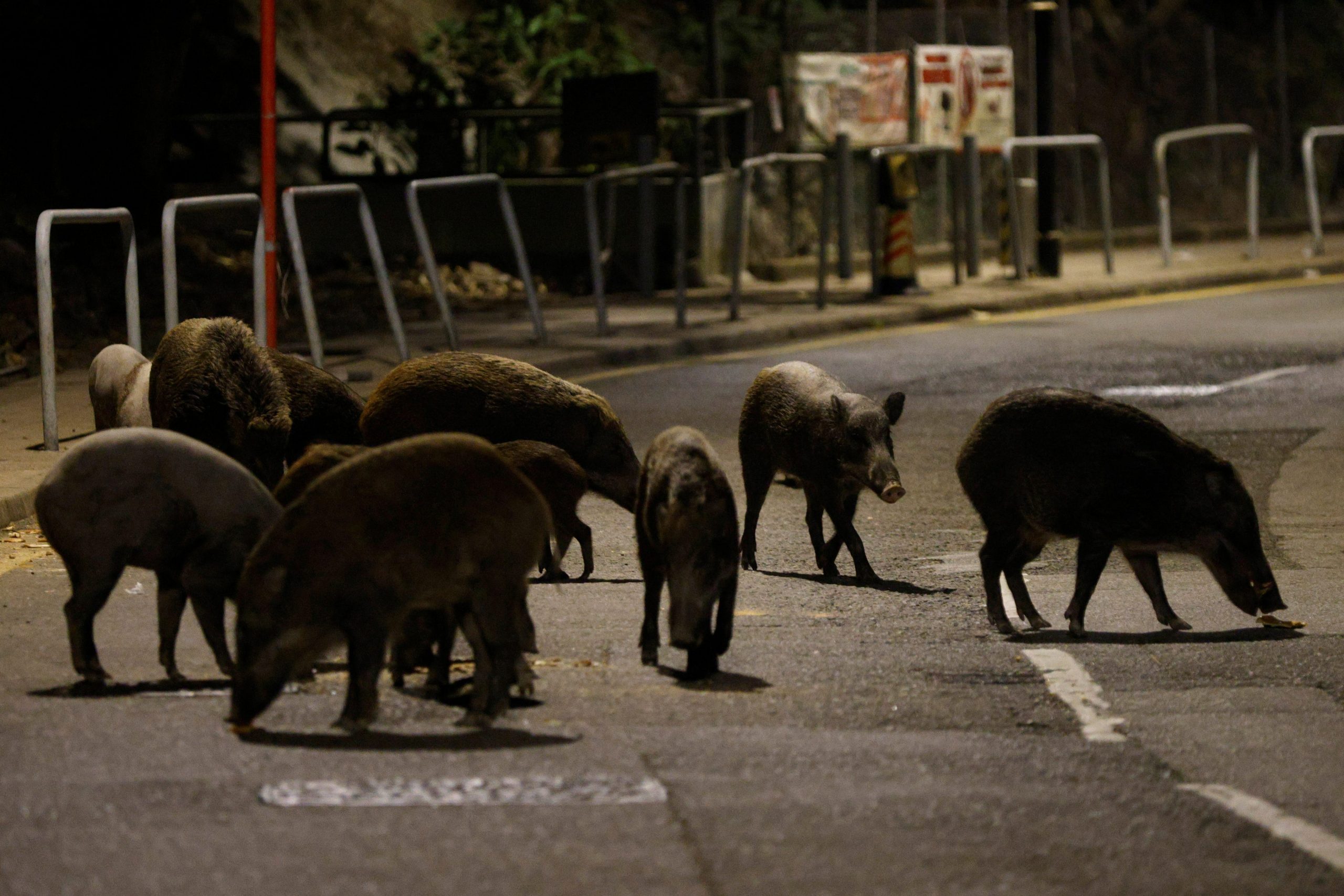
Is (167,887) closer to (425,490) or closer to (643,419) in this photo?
(425,490)

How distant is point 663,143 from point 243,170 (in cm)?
460

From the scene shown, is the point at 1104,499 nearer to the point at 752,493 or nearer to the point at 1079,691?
the point at 1079,691

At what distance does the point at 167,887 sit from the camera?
171 inches

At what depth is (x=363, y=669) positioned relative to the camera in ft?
18.0

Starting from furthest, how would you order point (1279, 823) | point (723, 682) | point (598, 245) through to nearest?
point (598, 245)
point (723, 682)
point (1279, 823)

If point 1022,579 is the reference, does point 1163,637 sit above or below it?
below

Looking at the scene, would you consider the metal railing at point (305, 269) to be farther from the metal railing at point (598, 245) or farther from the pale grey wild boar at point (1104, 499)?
the pale grey wild boar at point (1104, 499)

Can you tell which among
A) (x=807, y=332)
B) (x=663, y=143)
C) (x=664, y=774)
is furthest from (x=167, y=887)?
(x=663, y=143)

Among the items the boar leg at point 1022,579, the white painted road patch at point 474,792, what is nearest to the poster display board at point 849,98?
the boar leg at point 1022,579

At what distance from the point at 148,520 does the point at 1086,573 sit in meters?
3.08

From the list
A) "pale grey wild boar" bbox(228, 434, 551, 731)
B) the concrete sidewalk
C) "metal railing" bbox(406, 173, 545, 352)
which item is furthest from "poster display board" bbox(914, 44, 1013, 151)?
"pale grey wild boar" bbox(228, 434, 551, 731)

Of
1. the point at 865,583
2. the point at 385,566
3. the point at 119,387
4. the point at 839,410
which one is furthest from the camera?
the point at 119,387

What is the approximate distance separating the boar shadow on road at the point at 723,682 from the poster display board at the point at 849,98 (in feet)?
54.4

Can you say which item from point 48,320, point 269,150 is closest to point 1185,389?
point 269,150
